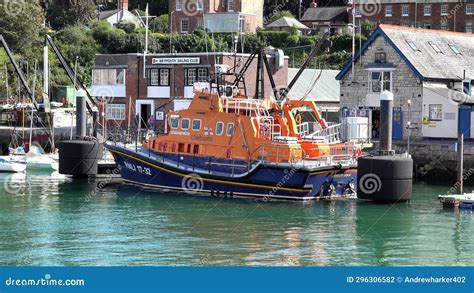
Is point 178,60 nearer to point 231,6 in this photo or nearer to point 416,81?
point 416,81

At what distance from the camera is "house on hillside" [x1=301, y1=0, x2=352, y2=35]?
7712cm

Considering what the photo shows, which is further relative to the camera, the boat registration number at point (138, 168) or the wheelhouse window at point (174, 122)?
the boat registration number at point (138, 168)

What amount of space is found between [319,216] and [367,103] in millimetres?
18183

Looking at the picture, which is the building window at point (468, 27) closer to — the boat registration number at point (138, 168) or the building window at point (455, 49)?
the building window at point (455, 49)

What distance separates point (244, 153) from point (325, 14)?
4776cm

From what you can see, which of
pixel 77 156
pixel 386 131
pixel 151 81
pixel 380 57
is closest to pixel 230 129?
pixel 386 131

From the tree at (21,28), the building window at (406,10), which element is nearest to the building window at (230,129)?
the tree at (21,28)

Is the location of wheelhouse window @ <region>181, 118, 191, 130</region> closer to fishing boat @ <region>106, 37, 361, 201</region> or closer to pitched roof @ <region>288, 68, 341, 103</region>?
fishing boat @ <region>106, 37, 361, 201</region>

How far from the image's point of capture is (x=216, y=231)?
26.5 metres

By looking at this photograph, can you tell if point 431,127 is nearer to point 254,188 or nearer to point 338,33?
point 254,188

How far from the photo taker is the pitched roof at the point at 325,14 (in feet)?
259

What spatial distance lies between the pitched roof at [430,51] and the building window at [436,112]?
4.20 feet

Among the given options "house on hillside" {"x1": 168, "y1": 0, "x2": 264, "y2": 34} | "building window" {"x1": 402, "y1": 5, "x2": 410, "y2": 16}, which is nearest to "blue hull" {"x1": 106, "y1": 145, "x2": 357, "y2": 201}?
"house on hillside" {"x1": 168, "y1": 0, "x2": 264, "y2": 34}

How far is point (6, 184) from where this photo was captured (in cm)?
3838
